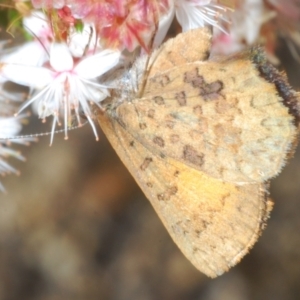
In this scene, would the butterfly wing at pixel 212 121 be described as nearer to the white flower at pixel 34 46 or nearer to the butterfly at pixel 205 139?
the butterfly at pixel 205 139

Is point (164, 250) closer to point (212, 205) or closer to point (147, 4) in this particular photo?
point (212, 205)

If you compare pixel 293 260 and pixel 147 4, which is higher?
pixel 147 4

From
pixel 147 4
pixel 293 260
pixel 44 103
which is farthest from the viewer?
pixel 293 260

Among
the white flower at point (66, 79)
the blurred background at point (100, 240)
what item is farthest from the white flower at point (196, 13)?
the blurred background at point (100, 240)

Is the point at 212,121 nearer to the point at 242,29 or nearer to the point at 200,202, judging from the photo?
the point at 200,202

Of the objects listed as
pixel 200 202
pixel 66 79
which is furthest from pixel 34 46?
pixel 200 202

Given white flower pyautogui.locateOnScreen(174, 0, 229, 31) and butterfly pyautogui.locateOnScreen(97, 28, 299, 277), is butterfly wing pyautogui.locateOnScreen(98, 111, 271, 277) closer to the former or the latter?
butterfly pyautogui.locateOnScreen(97, 28, 299, 277)

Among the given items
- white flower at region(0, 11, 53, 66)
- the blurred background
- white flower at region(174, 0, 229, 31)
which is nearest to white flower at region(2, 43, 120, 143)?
white flower at region(0, 11, 53, 66)

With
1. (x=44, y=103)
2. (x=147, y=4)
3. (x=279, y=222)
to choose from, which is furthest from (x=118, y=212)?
(x=147, y=4)
